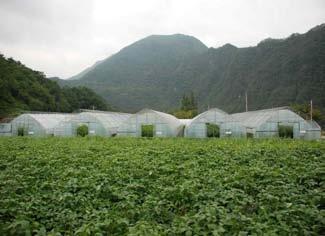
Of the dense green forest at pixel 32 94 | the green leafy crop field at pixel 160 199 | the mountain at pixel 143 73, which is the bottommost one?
the green leafy crop field at pixel 160 199

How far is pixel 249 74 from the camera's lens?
64.3 m

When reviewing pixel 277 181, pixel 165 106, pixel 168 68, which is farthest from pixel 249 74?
pixel 277 181

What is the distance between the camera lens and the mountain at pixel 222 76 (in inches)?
1996

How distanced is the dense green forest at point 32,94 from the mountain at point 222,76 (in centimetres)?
1420

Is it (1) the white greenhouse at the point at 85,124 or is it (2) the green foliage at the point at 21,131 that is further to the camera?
(2) the green foliage at the point at 21,131

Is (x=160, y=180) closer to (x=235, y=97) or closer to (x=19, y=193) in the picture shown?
(x=19, y=193)

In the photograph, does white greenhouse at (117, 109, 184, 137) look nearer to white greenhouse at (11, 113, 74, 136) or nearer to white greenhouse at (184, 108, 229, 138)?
white greenhouse at (184, 108, 229, 138)

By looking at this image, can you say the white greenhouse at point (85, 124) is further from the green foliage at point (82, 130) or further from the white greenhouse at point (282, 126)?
the white greenhouse at point (282, 126)

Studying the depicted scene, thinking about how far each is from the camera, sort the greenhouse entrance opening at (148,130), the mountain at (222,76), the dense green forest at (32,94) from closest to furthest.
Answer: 1. the greenhouse entrance opening at (148,130)
2. the dense green forest at (32,94)
3. the mountain at (222,76)

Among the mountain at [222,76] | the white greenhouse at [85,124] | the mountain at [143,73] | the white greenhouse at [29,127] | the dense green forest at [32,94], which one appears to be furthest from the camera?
the mountain at [143,73]

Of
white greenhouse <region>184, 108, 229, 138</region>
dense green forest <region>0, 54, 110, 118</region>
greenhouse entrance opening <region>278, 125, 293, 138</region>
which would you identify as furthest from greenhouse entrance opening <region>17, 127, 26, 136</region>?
greenhouse entrance opening <region>278, 125, 293, 138</region>

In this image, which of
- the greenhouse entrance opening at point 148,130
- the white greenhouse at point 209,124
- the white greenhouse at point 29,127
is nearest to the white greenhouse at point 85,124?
the white greenhouse at point 29,127

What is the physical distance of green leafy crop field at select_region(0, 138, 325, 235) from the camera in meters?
4.13

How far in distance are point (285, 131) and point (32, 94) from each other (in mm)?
41549
